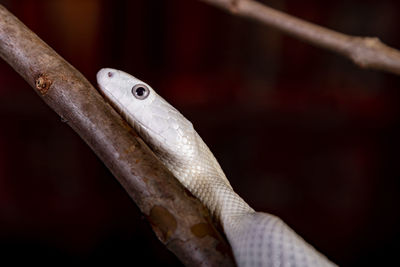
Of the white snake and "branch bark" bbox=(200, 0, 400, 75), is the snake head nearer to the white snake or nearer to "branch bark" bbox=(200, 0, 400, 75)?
the white snake

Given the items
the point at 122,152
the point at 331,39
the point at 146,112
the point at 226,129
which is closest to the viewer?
the point at 122,152

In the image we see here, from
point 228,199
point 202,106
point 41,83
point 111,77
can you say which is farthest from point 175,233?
point 202,106

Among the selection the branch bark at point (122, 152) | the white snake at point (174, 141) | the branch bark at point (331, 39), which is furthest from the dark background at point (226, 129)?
the branch bark at point (122, 152)

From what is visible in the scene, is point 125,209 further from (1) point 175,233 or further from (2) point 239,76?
(1) point 175,233

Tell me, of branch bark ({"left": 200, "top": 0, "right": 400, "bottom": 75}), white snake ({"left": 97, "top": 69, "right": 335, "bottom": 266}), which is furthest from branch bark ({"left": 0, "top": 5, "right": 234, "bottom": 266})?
branch bark ({"left": 200, "top": 0, "right": 400, "bottom": 75})

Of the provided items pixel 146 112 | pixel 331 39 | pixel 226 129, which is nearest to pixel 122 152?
pixel 146 112

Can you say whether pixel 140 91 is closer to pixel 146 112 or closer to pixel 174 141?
pixel 146 112
